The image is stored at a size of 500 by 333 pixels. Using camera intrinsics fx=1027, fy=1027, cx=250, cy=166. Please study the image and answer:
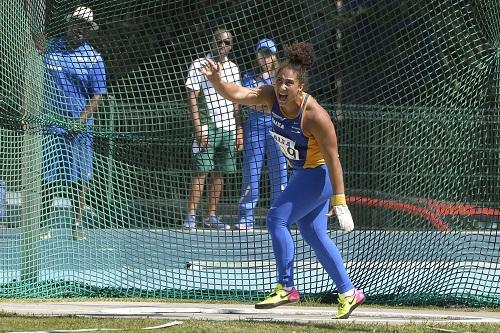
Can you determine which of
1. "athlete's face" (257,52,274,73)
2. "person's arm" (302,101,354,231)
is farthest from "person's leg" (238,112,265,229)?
"person's arm" (302,101,354,231)

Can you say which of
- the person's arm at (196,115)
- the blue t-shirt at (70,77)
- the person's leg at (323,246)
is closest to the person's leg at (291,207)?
the person's leg at (323,246)

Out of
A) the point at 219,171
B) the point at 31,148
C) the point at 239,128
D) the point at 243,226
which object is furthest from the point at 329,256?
the point at 31,148

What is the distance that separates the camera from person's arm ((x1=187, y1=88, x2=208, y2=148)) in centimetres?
863

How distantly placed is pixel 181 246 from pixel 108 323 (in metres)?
3.03

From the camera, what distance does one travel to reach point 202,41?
8266 mm

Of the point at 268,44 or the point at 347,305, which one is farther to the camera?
the point at 268,44

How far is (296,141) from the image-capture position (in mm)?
6777

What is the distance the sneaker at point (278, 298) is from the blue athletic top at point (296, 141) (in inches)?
32.9

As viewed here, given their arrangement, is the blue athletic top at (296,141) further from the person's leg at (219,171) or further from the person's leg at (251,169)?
the person's leg at (219,171)

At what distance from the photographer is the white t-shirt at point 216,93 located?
8375 millimetres

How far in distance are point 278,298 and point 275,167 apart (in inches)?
88.2

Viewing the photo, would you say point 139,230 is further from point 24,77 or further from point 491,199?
point 491,199

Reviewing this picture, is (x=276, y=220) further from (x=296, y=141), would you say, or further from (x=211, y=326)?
(x=211, y=326)

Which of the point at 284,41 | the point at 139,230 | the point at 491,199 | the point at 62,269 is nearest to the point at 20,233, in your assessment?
the point at 62,269
